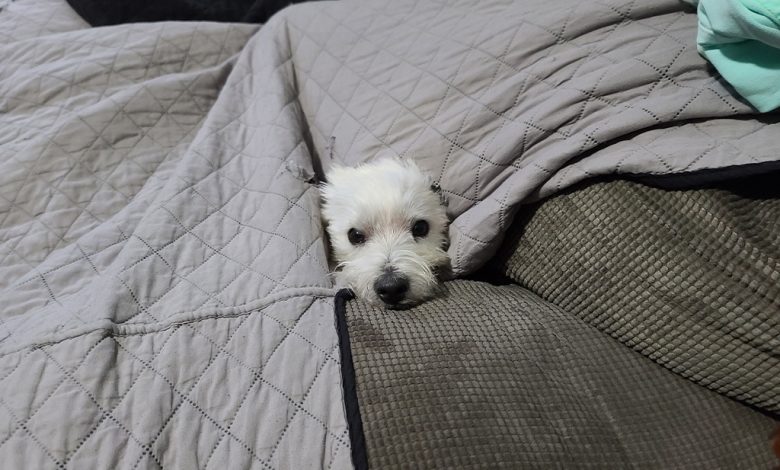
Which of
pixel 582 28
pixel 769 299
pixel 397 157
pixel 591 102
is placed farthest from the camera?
pixel 397 157

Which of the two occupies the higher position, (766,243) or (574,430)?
(766,243)

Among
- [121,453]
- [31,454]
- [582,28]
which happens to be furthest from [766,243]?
[31,454]

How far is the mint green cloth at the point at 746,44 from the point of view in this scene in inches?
34.3

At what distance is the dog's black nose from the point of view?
116cm

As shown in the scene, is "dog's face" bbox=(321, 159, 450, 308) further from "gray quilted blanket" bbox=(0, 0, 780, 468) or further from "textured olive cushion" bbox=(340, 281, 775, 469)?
"textured olive cushion" bbox=(340, 281, 775, 469)

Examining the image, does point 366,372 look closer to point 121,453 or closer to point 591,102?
point 121,453

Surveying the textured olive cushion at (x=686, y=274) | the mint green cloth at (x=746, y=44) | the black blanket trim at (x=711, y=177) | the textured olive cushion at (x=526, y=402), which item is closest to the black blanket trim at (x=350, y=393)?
the textured olive cushion at (x=526, y=402)

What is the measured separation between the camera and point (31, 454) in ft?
2.36

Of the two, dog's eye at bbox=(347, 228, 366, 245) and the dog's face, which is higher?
the dog's face

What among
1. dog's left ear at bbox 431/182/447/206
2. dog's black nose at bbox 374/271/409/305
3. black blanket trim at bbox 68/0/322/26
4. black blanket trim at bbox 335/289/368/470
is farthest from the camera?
black blanket trim at bbox 68/0/322/26

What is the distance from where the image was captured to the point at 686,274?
2.96 feet

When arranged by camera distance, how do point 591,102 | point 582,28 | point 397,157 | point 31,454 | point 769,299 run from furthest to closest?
point 397,157
point 582,28
point 591,102
point 769,299
point 31,454

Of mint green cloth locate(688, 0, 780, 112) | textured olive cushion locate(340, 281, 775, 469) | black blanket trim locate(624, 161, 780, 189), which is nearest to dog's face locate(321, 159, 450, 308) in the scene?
textured olive cushion locate(340, 281, 775, 469)

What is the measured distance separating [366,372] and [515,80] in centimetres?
76
